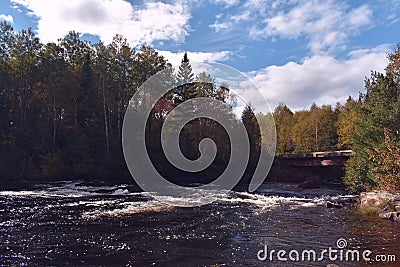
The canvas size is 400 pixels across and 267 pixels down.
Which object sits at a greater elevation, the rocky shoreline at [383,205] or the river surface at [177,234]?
the rocky shoreline at [383,205]

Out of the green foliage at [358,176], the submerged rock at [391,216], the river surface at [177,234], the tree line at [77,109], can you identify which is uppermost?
the tree line at [77,109]

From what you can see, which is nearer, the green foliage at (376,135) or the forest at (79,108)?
the green foliage at (376,135)

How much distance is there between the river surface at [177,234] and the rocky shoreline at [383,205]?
0.78 m

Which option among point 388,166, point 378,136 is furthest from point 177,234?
point 378,136

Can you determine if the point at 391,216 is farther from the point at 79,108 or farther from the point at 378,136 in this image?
the point at 79,108

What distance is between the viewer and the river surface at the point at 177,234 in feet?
29.8

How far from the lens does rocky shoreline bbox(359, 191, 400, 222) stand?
1485cm

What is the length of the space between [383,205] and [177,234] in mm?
11047

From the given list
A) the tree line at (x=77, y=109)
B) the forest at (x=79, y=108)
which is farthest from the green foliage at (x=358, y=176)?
the tree line at (x=77, y=109)

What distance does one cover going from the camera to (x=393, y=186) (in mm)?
19297

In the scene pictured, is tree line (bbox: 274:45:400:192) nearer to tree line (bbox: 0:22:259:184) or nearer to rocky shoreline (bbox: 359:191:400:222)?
rocky shoreline (bbox: 359:191:400:222)

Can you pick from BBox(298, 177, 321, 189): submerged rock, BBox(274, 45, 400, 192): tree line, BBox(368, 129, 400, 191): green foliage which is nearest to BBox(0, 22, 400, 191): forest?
BBox(298, 177, 321, 189): submerged rock

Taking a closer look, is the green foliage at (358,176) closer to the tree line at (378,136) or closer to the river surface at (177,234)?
the tree line at (378,136)

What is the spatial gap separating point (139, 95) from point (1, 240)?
118 feet
